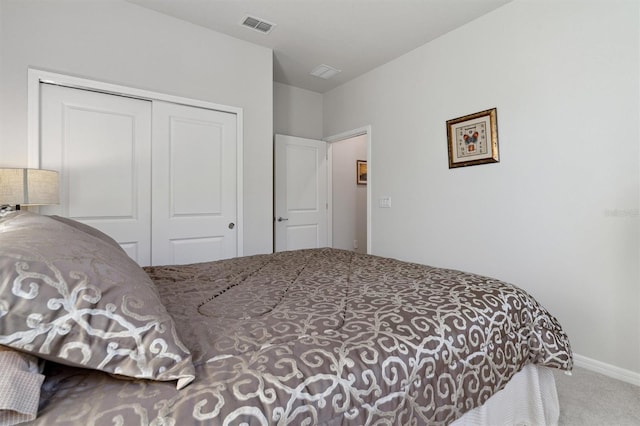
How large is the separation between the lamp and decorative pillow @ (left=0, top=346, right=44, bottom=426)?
187 cm

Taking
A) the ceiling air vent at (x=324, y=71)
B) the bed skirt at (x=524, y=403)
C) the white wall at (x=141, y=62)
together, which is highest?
the ceiling air vent at (x=324, y=71)

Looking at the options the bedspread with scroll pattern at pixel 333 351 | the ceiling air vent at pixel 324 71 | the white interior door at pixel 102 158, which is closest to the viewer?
the bedspread with scroll pattern at pixel 333 351

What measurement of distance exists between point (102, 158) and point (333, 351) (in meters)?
2.67

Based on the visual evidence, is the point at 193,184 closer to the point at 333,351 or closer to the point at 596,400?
the point at 333,351

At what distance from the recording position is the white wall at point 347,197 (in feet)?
16.1

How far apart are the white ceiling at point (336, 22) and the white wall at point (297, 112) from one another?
0.68 m

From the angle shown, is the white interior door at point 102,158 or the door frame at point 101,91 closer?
the door frame at point 101,91

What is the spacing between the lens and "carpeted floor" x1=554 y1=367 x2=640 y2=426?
62.2 inches

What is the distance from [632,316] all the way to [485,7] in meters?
2.54

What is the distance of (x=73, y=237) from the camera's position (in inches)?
31.8

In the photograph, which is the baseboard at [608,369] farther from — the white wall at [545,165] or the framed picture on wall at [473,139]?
the framed picture on wall at [473,139]

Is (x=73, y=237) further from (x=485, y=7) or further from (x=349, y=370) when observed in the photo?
(x=485, y=7)

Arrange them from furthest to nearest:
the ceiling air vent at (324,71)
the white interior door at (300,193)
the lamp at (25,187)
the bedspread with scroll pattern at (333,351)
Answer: the white interior door at (300,193) < the ceiling air vent at (324,71) < the lamp at (25,187) < the bedspread with scroll pattern at (333,351)

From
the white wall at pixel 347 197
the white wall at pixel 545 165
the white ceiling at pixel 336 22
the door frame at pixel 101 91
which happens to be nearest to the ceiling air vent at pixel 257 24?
the white ceiling at pixel 336 22
